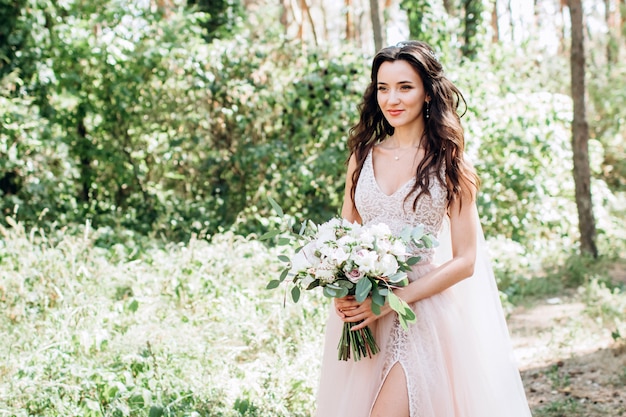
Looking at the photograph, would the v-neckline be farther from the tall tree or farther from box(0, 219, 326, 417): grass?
the tall tree

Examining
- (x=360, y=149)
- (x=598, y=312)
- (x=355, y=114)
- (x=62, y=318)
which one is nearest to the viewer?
(x=360, y=149)

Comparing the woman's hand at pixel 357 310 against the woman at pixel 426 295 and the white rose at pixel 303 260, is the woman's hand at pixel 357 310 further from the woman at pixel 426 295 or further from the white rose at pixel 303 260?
the white rose at pixel 303 260

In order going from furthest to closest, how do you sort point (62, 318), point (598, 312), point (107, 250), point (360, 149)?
point (107, 250), point (598, 312), point (62, 318), point (360, 149)

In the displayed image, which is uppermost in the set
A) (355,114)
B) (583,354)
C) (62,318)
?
(355,114)

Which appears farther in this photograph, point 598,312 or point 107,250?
point 107,250

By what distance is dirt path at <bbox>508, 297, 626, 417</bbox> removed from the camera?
468 centimetres

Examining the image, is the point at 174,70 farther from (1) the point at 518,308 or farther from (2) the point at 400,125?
(2) the point at 400,125

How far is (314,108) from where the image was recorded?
9.15 meters

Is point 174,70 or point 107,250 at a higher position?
point 174,70

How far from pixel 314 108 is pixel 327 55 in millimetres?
736

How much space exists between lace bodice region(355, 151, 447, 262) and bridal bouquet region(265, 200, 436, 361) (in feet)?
0.70

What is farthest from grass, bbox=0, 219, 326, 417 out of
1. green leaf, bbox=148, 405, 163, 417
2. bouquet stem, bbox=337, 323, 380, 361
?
bouquet stem, bbox=337, 323, 380, 361

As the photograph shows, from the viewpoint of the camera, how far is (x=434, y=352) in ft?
9.21

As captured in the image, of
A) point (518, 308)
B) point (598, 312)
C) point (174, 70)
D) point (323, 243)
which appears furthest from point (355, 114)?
point (323, 243)
